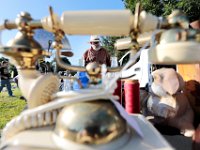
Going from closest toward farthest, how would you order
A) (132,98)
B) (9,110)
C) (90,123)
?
(90,123) < (132,98) < (9,110)

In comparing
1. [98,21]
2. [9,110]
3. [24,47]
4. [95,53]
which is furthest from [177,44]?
[9,110]

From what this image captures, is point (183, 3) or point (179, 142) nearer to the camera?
point (179, 142)

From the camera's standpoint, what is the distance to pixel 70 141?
1.78 ft

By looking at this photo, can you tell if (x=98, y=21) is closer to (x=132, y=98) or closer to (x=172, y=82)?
(x=132, y=98)

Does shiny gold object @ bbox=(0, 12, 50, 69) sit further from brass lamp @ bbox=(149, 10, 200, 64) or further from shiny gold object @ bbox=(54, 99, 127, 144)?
brass lamp @ bbox=(149, 10, 200, 64)

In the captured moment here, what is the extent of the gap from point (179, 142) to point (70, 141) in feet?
2.68

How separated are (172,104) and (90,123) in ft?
3.02

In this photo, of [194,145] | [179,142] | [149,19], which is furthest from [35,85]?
[179,142]

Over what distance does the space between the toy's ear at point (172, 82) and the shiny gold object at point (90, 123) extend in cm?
86

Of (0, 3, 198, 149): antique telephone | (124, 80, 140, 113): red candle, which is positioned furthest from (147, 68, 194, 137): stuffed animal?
(0, 3, 198, 149): antique telephone

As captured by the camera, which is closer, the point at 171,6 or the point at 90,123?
the point at 90,123

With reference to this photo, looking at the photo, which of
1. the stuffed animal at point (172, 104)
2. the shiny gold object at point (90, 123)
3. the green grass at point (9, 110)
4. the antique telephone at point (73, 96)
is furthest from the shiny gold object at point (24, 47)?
the green grass at point (9, 110)

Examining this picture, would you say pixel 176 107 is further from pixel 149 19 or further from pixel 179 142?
pixel 149 19

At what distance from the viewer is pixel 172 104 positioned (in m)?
1.39
